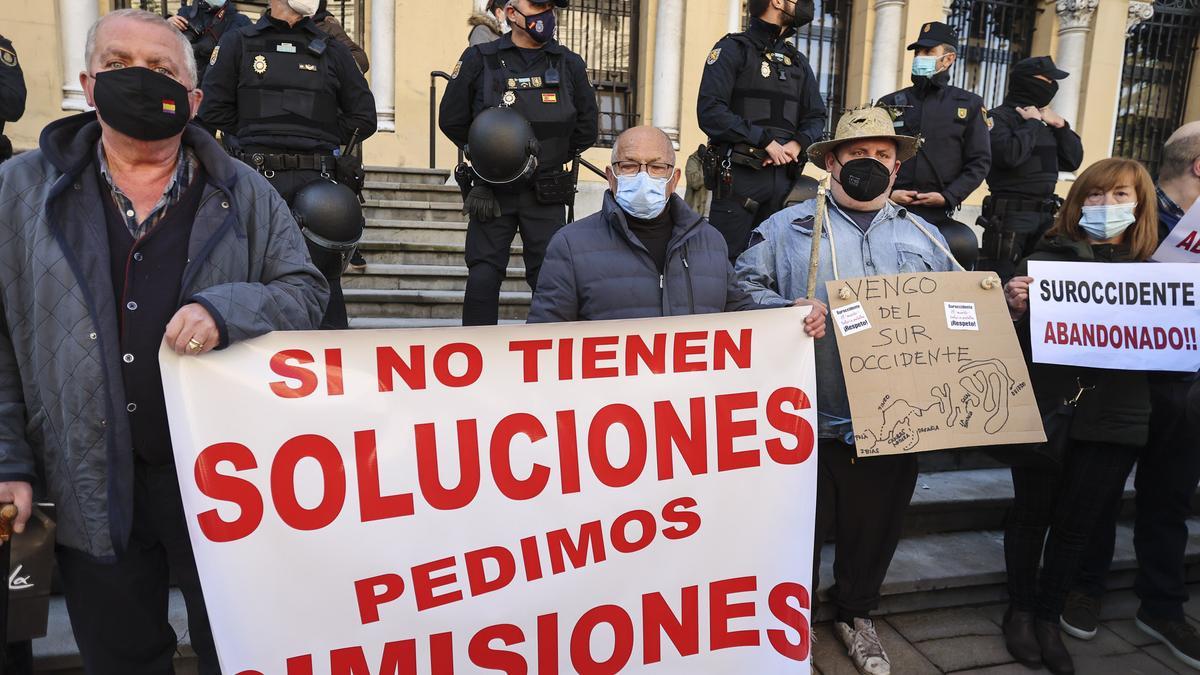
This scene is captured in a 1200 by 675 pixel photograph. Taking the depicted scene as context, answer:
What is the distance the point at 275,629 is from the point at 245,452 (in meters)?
0.44

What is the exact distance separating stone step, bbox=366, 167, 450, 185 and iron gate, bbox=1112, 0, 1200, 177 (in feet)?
34.5

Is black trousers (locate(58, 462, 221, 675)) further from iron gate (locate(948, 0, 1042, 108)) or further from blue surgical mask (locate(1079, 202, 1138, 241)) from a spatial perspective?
iron gate (locate(948, 0, 1042, 108))

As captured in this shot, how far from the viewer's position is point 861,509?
2.78 metres

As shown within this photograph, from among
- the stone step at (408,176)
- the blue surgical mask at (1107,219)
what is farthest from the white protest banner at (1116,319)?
the stone step at (408,176)

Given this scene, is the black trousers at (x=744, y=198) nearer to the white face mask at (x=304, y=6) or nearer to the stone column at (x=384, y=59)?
the white face mask at (x=304, y=6)

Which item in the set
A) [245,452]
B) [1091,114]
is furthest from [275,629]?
[1091,114]

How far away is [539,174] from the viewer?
4.10 metres

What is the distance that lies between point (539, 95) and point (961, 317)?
2556 mm

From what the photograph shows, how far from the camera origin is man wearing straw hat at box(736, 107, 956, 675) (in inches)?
105

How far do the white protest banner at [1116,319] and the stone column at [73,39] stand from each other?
857 centimetres

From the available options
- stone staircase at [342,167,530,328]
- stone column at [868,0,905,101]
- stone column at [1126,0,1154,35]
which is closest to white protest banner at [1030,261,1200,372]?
stone staircase at [342,167,530,328]

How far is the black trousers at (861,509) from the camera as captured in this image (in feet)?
9.00

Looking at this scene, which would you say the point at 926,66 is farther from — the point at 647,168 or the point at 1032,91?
the point at 647,168

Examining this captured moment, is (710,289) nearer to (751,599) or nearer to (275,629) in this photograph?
(751,599)
